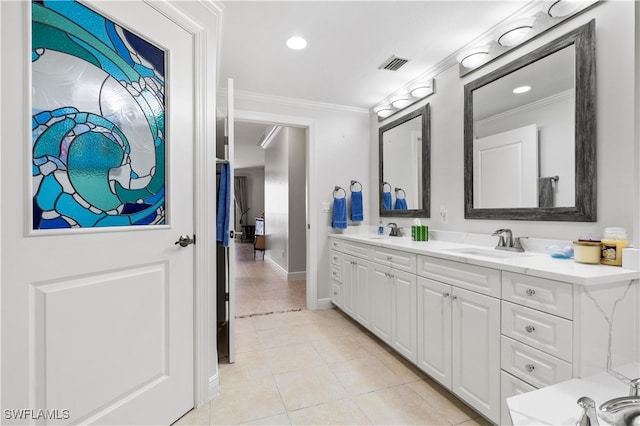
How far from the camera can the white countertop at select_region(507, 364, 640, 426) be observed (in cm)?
83

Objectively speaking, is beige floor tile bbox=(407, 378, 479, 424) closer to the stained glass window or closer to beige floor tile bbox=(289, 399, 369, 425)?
beige floor tile bbox=(289, 399, 369, 425)

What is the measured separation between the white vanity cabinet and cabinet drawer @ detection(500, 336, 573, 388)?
51 mm

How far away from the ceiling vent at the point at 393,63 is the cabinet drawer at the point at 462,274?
166 centimetres

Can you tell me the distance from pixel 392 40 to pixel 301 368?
2.52 m

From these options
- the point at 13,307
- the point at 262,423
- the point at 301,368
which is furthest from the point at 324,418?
the point at 13,307

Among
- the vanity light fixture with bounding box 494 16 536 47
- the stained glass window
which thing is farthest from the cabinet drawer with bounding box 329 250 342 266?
the vanity light fixture with bounding box 494 16 536 47

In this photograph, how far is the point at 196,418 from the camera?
156 centimetres

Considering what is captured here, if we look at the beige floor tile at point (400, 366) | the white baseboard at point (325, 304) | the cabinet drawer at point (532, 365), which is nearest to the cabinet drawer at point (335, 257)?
the white baseboard at point (325, 304)

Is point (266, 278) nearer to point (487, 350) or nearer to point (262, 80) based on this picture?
point (262, 80)

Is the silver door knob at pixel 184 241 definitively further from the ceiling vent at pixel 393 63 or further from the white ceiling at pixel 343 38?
the ceiling vent at pixel 393 63

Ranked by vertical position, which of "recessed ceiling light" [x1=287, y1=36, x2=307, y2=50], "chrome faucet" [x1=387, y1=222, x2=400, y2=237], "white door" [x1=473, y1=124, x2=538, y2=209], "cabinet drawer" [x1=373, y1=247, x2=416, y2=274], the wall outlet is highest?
"recessed ceiling light" [x1=287, y1=36, x2=307, y2=50]

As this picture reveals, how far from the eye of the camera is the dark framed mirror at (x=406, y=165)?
2.71 m

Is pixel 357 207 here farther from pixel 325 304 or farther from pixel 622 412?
pixel 622 412

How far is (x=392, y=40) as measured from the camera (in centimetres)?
213
